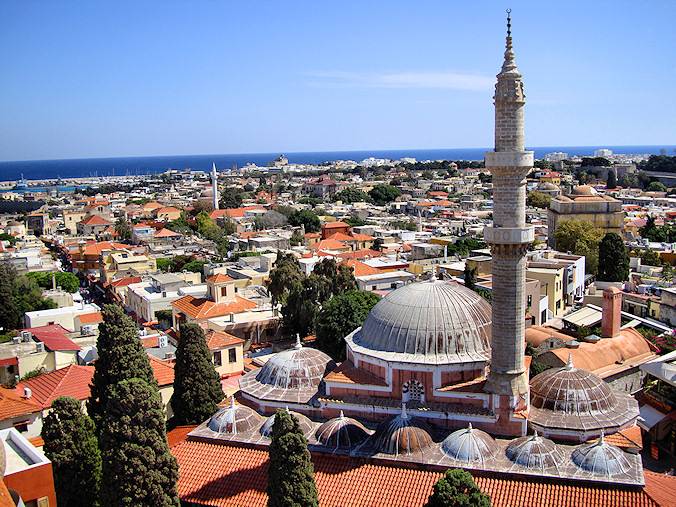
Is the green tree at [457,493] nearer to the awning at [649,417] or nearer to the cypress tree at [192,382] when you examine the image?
the cypress tree at [192,382]

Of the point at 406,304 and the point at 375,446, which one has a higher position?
the point at 406,304

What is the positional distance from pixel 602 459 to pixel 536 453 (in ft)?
5.14

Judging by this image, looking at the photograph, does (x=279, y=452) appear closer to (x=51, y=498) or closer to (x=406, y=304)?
(x=51, y=498)

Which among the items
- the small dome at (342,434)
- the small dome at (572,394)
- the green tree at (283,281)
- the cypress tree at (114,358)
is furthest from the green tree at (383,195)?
the small dome at (342,434)

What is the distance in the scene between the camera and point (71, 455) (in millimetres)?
16594

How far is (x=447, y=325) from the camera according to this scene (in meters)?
18.9

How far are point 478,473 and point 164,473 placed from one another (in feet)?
25.7

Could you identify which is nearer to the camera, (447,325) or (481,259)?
(447,325)

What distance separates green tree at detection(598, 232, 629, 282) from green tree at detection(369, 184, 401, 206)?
220 ft

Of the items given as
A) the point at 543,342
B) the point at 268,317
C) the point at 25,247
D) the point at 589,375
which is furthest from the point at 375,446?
the point at 25,247

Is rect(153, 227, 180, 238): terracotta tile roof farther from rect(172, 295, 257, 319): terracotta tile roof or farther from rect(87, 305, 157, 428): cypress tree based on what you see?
rect(87, 305, 157, 428): cypress tree

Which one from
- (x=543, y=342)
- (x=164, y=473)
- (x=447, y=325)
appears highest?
(x=447, y=325)

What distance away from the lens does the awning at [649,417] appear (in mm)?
21250

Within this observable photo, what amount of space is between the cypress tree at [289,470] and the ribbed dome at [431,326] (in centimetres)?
533
